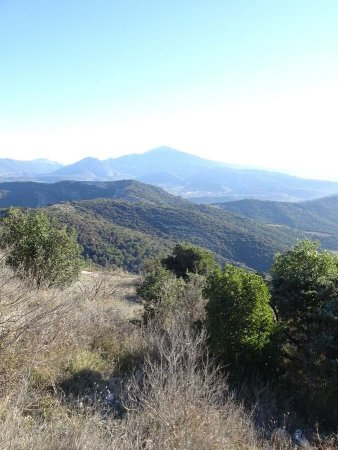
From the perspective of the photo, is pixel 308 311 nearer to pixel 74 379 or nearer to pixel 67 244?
pixel 74 379

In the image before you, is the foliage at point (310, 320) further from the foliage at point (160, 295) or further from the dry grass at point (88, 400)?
the foliage at point (160, 295)

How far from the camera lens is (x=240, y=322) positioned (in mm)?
6605

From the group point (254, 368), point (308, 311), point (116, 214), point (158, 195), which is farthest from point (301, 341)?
point (158, 195)

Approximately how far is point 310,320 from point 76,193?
145906 millimetres

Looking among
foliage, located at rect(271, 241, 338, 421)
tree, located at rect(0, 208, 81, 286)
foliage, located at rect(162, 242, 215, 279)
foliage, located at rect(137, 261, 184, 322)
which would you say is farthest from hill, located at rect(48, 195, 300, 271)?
foliage, located at rect(271, 241, 338, 421)

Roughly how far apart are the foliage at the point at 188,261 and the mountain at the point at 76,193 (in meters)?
113

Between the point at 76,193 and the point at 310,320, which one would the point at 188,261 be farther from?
the point at 76,193

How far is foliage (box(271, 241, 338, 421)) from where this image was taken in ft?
20.5

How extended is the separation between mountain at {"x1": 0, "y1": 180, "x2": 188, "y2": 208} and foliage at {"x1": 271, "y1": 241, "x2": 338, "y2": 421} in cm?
12637

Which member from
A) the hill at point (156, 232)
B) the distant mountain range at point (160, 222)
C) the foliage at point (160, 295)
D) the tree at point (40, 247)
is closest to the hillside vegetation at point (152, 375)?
the foliage at point (160, 295)

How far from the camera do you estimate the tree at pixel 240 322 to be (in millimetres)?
6469

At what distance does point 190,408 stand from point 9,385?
6.38 ft

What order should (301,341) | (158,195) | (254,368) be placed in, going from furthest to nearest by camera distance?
(158,195)
(301,341)
(254,368)

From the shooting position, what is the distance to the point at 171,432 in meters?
3.61
